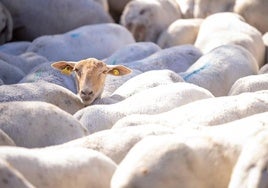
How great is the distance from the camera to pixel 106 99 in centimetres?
643

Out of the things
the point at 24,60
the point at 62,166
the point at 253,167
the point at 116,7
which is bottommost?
the point at 116,7

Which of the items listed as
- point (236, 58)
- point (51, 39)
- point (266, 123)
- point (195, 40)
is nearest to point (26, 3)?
point (51, 39)

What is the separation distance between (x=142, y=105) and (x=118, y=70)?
3.92 feet

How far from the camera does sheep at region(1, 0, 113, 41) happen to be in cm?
996

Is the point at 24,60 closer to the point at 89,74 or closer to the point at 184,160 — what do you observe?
the point at 89,74

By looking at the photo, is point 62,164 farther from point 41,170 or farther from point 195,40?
point 195,40

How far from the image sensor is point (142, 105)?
5688mm

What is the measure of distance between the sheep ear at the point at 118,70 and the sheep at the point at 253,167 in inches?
130

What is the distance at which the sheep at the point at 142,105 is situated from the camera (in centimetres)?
550

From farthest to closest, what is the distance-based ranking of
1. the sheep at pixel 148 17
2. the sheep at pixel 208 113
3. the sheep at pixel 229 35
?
the sheep at pixel 148 17
the sheep at pixel 229 35
the sheep at pixel 208 113

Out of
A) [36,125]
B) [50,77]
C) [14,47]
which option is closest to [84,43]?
[14,47]

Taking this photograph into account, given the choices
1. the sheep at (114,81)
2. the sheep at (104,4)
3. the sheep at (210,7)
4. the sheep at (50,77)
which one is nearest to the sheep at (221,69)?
the sheep at (114,81)

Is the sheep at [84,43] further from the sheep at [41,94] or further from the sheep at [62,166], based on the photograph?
the sheep at [62,166]

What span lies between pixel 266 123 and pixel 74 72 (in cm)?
309
